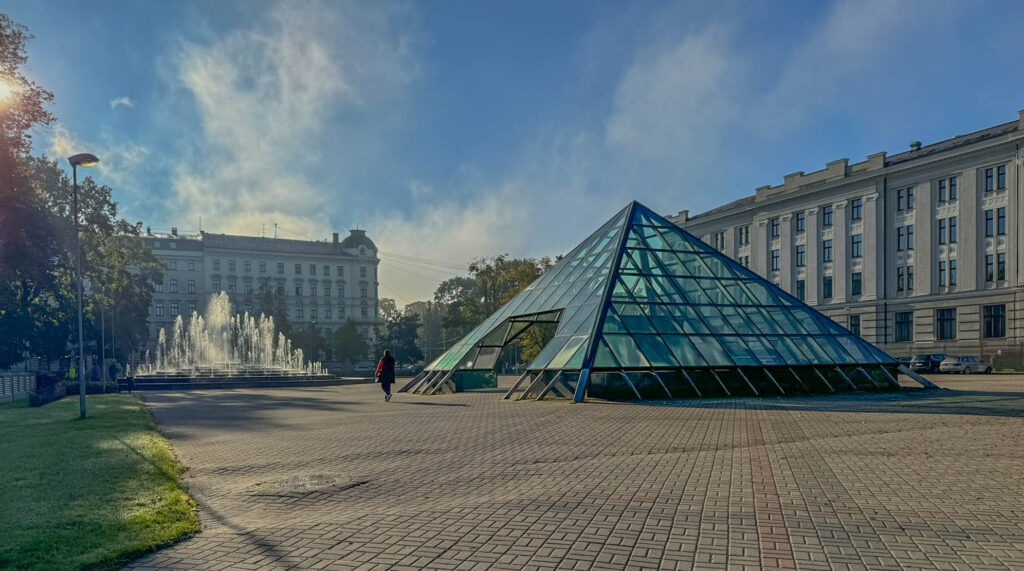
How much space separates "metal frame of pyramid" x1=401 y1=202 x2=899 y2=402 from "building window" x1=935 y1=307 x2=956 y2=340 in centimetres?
2725

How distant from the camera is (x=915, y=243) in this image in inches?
1849

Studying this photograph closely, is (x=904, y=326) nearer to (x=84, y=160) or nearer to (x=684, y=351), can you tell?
(x=684, y=351)

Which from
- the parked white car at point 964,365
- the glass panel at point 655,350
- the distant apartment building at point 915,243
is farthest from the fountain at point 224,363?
the distant apartment building at point 915,243

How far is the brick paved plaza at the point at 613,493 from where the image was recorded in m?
4.93

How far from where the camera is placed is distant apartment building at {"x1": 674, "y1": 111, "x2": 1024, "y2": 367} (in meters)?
41.6

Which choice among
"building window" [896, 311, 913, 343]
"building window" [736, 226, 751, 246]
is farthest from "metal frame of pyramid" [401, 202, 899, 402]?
"building window" [736, 226, 751, 246]

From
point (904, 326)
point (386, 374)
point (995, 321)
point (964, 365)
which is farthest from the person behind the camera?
point (904, 326)

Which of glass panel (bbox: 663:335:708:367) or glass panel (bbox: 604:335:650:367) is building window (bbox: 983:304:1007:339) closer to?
glass panel (bbox: 663:335:708:367)

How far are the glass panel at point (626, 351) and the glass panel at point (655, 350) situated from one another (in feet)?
0.73

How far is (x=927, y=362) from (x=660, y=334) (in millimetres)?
30087

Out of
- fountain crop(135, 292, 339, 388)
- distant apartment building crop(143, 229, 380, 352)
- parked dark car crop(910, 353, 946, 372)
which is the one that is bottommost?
fountain crop(135, 292, 339, 388)

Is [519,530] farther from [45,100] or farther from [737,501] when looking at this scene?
[45,100]

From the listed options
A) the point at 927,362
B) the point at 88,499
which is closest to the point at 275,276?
the point at 927,362

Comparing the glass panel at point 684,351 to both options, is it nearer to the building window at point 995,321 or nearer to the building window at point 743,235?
the building window at point 995,321
